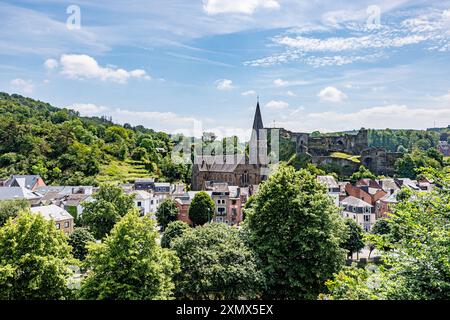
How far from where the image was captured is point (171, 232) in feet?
98.9

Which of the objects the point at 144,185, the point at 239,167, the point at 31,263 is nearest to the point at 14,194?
the point at 144,185

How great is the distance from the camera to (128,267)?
13625 millimetres

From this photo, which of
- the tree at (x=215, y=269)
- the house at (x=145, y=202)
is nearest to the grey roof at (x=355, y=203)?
the house at (x=145, y=202)

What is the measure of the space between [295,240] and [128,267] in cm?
741

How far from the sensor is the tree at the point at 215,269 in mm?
15891

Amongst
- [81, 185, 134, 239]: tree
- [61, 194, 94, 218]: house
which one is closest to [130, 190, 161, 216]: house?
[61, 194, 94, 218]: house

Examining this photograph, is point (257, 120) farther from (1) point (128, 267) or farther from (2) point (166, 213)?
(1) point (128, 267)

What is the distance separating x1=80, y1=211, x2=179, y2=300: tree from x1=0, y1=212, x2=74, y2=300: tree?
1147 mm

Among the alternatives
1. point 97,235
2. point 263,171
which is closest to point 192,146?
point 263,171

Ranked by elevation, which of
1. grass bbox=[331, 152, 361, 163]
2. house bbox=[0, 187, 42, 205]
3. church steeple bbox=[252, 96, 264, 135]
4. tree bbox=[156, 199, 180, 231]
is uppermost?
church steeple bbox=[252, 96, 264, 135]

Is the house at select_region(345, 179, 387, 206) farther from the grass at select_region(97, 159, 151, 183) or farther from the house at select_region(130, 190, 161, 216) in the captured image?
the grass at select_region(97, 159, 151, 183)

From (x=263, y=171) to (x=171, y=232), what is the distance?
39.1 meters

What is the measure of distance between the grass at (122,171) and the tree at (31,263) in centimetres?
5710

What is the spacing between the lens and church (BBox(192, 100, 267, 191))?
6675cm
